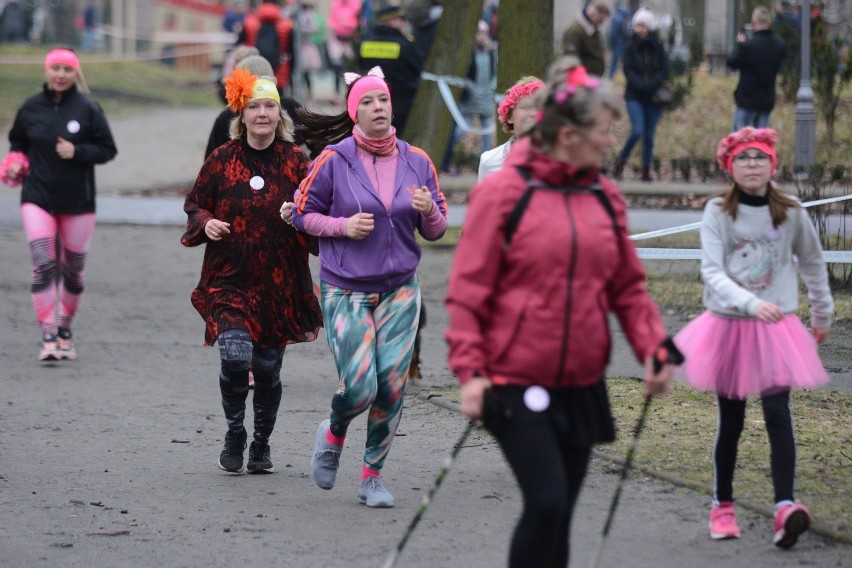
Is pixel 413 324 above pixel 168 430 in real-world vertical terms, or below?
above

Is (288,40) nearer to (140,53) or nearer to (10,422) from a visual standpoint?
(10,422)

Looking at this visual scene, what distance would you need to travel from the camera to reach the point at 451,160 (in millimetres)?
20703

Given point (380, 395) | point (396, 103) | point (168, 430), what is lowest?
point (168, 430)

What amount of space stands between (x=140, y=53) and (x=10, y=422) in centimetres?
3481

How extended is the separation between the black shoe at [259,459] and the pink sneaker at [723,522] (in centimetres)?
236

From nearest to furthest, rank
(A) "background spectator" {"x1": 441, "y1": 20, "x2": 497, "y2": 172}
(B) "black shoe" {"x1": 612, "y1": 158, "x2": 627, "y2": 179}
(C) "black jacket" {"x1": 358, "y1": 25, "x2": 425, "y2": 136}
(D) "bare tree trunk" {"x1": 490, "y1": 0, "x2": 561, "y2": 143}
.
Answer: (D) "bare tree trunk" {"x1": 490, "y1": 0, "x2": 561, "y2": 143} → (C) "black jacket" {"x1": 358, "y1": 25, "x2": 425, "y2": 136} → (B) "black shoe" {"x1": 612, "y1": 158, "x2": 627, "y2": 179} → (A) "background spectator" {"x1": 441, "y1": 20, "x2": 497, "y2": 172}

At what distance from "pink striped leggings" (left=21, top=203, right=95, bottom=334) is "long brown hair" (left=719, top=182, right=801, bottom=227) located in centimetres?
568

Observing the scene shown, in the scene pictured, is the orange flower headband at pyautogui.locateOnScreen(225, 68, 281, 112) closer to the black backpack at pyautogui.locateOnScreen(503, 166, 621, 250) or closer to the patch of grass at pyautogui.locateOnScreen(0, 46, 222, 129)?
the black backpack at pyautogui.locateOnScreen(503, 166, 621, 250)

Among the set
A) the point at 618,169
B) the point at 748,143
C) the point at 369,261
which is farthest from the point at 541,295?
the point at 618,169

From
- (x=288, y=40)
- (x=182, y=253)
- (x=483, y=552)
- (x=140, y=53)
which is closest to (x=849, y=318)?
(x=483, y=552)

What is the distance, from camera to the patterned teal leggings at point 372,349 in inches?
243

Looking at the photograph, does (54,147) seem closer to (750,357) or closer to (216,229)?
(216,229)

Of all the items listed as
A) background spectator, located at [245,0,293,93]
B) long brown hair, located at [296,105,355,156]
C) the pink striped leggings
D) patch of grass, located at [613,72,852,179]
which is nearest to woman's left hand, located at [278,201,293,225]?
long brown hair, located at [296,105,355,156]

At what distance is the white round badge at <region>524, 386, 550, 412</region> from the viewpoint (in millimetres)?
4234
